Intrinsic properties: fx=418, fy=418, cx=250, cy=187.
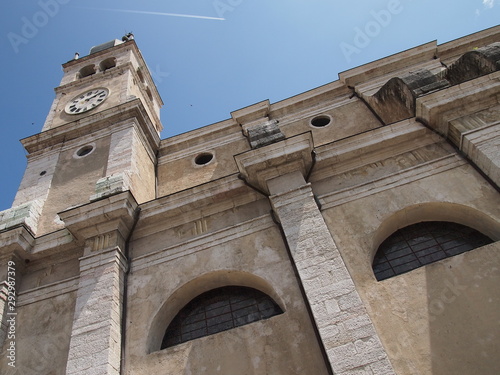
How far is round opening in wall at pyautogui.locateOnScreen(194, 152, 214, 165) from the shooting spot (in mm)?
11367

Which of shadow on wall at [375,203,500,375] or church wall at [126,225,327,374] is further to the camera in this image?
church wall at [126,225,327,374]

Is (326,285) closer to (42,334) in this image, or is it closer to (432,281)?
(432,281)

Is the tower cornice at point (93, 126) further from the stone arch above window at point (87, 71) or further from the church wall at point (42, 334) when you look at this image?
the stone arch above window at point (87, 71)

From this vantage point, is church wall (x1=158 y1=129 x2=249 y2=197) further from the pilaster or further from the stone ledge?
the pilaster

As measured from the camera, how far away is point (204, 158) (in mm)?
11523

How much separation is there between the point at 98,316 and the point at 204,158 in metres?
5.83

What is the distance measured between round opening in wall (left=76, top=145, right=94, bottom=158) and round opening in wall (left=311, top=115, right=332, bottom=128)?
6020mm

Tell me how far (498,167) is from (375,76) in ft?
20.9

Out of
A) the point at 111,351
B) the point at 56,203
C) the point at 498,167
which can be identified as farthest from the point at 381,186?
the point at 56,203

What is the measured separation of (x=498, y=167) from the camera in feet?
21.5

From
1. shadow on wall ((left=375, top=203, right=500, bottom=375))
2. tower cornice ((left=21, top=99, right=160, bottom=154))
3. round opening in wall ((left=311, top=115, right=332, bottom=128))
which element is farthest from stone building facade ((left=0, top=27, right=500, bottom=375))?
tower cornice ((left=21, top=99, right=160, bottom=154))

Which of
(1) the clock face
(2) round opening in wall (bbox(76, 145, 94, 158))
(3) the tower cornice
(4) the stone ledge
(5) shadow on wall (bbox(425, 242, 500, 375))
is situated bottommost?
(5) shadow on wall (bbox(425, 242, 500, 375))

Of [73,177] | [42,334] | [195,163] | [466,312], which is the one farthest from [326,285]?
[73,177]

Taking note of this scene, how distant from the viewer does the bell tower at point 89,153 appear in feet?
30.6
